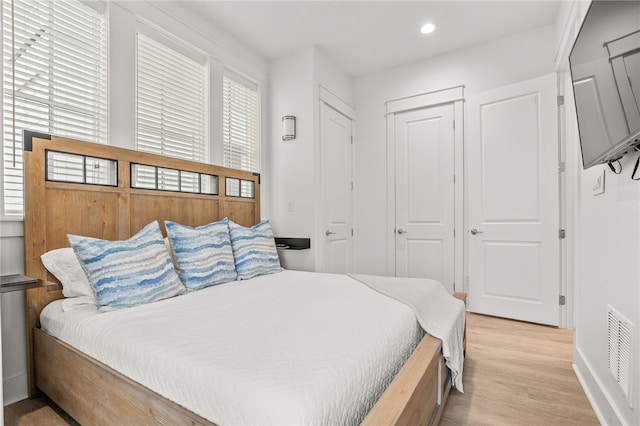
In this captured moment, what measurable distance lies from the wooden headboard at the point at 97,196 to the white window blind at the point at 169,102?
208mm

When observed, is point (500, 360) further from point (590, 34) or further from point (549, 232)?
point (590, 34)

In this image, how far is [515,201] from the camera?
125 inches

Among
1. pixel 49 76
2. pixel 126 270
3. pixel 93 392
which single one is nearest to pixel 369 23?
pixel 49 76

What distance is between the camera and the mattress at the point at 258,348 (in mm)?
891

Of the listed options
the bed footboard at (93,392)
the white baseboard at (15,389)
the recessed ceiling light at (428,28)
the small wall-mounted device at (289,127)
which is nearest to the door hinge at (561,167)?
the recessed ceiling light at (428,28)

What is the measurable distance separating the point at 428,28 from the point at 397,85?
841 mm

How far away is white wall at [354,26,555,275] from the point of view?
125 inches

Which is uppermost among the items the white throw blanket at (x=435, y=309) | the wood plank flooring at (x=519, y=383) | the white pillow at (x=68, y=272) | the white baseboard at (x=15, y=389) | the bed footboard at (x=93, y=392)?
the white pillow at (x=68, y=272)

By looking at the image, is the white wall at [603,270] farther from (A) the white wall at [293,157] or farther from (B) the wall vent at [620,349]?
(A) the white wall at [293,157]

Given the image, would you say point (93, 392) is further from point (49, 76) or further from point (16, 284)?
point (49, 76)

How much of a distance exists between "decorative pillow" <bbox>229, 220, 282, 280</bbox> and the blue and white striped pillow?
60cm

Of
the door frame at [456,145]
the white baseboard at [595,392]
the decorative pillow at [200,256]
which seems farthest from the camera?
the door frame at [456,145]

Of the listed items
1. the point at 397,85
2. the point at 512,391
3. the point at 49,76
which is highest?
the point at 397,85

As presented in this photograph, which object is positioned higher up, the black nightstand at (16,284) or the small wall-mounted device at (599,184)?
the small wall-mounted device at (599,184)
